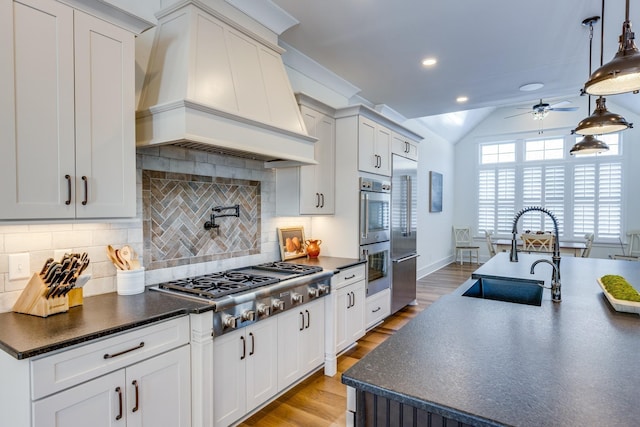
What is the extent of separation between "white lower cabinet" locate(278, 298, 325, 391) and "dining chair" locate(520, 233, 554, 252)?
16.4 ft

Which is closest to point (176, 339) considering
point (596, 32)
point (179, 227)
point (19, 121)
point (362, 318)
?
point (179, 227)

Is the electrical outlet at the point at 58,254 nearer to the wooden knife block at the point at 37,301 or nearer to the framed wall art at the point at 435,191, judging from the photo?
the wooden knife block at the point at 37,301

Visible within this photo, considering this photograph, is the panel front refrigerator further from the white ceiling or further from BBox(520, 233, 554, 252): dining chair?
BBox(520, 233, 554, 252): dining chair

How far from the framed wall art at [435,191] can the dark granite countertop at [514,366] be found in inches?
220

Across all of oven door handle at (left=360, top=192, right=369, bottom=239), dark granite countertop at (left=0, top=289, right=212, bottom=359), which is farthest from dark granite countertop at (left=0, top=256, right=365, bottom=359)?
oven door handle at (left=360, top=192, right=369, bottom=239)

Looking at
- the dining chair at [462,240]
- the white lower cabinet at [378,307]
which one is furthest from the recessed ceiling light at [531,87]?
the dining chair at [462,240]

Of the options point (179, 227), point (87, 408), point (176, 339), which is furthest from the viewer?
point (179, 227)

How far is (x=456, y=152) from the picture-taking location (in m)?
9.15

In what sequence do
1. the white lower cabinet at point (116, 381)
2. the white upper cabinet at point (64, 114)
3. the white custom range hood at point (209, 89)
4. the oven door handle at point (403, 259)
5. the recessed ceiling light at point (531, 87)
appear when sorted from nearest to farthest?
1. the white lower cabinet at point (116, 381)
2. the white upper cabinet at point (64, 114)
3. the white custom range hood at point (209, 89)
4. the recessed ceiling light at point (531, 87)
5. the oven door handle at point (403, 259)

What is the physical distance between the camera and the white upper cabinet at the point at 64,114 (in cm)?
146

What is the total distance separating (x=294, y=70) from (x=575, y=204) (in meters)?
7.37

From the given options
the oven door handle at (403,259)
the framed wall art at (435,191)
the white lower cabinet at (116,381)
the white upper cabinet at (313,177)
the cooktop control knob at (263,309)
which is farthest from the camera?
the framed wall art at (435,191)

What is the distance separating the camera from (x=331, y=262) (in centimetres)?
336

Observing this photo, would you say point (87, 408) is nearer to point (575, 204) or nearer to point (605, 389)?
point (605, 389)
